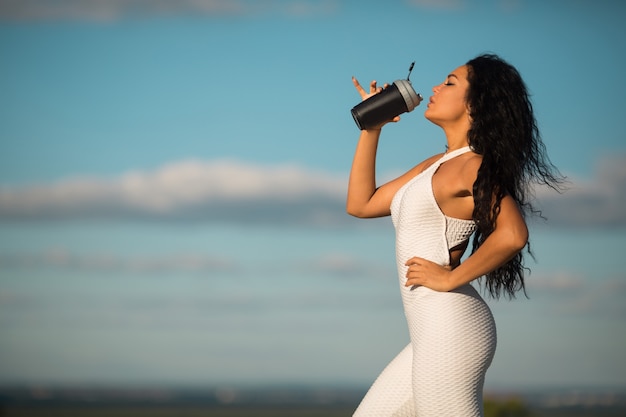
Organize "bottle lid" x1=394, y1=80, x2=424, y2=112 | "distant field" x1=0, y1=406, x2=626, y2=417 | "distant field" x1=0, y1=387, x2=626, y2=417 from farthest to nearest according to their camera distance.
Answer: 1. "distant field" x1=0, y1=387, x2=626, y2=417
2. "distant field" x1=0, y1=406, x2=626, y2=417
3. "bottle lid" x1=394, y1=80, x2=424, y2=112

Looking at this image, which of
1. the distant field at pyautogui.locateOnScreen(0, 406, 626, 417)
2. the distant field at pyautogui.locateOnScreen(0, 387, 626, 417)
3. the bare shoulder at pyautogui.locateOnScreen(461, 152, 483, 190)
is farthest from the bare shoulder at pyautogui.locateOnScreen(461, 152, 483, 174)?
the distant field at pyautogui.locateOnScreen(0, 406, 626, 417)

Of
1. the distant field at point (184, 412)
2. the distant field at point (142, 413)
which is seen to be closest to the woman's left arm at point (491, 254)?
the distant field at point (184, 412)

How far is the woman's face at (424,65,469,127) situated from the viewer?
3.58 m

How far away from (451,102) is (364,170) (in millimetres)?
552

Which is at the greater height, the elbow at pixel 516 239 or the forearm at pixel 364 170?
the forearm at pixel 364 170

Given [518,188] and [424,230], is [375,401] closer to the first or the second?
[424,230]

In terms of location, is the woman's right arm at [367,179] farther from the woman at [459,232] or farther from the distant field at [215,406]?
the distant field at [215,406]

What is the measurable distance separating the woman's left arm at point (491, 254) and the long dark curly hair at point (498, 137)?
0.04m

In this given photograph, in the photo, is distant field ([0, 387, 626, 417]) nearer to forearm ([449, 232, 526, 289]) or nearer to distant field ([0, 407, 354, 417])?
distant field ([0, 407, 354, 417])

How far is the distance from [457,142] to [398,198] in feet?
0.94

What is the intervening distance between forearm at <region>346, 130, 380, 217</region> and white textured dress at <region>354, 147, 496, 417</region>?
42 centimetres

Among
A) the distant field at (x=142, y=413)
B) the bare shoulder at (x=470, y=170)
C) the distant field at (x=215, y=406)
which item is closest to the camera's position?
the bare shoulder at (x=470, y=170)

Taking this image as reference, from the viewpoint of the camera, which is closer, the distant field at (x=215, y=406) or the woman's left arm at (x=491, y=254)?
the woman's left arm at (x=491, y=254)

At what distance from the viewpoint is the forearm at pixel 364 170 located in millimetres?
4000
